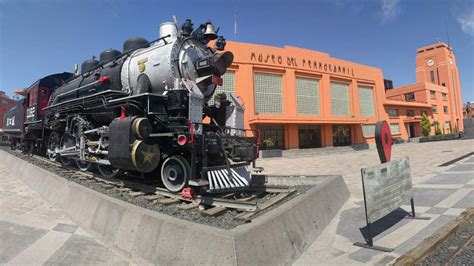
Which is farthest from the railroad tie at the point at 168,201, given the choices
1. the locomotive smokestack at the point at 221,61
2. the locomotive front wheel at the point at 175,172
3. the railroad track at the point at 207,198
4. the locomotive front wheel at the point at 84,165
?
the locomotive front wheel at the point at 84,165

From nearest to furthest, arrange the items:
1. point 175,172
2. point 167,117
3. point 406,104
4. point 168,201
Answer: point 168,201, point 175,172, point 167,117, point 406,104

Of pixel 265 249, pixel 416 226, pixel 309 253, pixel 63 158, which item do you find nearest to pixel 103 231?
pixel 265 249

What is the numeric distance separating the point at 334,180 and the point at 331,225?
4.77 ft

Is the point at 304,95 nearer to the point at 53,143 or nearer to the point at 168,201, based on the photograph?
the point at 53,143

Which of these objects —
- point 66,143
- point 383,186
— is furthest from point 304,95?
point 383,186

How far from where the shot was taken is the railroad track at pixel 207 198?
449 cm

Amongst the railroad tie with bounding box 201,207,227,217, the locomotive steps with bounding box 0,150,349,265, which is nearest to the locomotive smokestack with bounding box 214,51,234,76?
the railroad tie with bounding box 201,207,227,217

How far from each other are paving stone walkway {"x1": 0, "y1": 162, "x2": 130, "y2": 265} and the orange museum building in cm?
1648

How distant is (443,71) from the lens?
54875 mm

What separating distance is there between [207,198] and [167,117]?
2133 millimetres

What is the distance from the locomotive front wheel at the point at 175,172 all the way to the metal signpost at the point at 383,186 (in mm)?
3297

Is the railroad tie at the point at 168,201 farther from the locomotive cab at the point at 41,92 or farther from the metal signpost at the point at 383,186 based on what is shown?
the locomotive cab at the point at 41,92

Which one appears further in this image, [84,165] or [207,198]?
[84,165]

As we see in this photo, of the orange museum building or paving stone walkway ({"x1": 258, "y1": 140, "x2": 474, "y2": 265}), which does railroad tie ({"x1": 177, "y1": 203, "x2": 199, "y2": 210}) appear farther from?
the orange museum building
